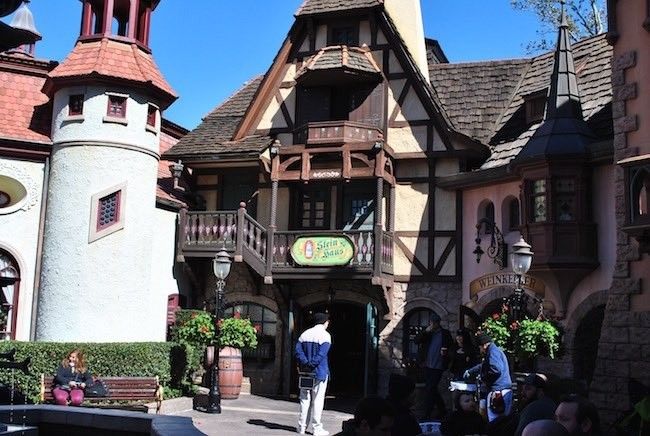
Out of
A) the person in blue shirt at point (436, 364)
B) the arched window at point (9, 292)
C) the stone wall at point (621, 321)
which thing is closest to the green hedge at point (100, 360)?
the arched window at point (9, 292)

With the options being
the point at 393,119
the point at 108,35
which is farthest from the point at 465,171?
the point at 108,35

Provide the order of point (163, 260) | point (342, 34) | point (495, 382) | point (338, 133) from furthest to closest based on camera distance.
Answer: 1. point (342, 34)
2. point (163, 260)
3. point (338, 133)
4. point (495, 382)

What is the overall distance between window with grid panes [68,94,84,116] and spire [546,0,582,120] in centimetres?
1124

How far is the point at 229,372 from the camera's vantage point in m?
17.5

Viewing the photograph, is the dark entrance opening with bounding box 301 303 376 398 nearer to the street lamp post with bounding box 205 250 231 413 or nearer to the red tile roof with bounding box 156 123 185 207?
the red tile roof with bounding box 156 123 185 207

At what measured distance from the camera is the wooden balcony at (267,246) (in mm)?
18641

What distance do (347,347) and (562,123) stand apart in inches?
375

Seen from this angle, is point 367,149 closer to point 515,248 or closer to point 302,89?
point 302,89

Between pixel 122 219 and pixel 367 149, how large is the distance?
6.41 m

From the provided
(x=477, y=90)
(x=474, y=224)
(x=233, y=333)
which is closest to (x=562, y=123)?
(x=474, y=224)

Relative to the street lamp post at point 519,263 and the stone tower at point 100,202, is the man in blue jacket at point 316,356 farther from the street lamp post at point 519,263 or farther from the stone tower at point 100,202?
the stone tower at point 100,202

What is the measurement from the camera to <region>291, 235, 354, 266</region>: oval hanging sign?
18719 mm

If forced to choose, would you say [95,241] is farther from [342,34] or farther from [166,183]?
[342,34]

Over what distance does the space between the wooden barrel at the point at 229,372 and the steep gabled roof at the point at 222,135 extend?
587 cm
